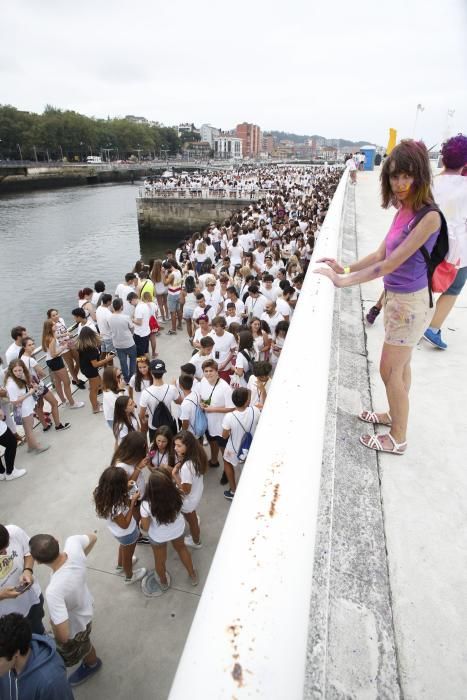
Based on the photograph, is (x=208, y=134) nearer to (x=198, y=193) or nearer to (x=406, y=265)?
(x=198, y=193)

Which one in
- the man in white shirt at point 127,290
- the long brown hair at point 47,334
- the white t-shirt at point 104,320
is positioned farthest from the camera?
the man in white shirt at point 127,290

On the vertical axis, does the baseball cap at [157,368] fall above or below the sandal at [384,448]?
below

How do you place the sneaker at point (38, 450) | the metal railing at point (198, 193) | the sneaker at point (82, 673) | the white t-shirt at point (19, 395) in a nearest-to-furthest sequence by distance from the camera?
1. the sneaker at point (82, 673)
2. the white t-shirt at point (19, 395)
3. the sneaker at point (38, 450)
4. the metal railing at point (198, 193)

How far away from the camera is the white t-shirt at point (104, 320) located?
6770 mm

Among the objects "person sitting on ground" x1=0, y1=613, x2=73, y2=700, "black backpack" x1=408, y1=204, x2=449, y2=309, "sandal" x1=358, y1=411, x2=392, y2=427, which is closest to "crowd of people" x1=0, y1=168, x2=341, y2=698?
"person sitting on ground" x1=0, y1=613, x2=73, y2=700

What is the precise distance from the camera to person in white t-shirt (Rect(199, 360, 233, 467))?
439 centimetres

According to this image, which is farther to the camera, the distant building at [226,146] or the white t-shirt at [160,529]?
the distant building at [226,146]

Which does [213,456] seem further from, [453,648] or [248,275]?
[248,275]

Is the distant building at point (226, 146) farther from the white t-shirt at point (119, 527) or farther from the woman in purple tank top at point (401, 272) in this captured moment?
the woman in purple tank top at point (401, 272)

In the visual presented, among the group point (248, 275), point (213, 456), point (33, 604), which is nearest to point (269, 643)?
point (33, 604)

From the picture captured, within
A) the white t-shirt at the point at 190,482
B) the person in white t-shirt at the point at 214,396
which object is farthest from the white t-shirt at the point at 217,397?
the white t-shirt at the point at 190,482


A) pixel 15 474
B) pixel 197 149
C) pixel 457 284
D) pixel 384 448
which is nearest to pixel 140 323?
pixel 15 474

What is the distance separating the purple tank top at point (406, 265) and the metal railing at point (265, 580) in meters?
1.01

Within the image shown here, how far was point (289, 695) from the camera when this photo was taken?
27.2 inches
